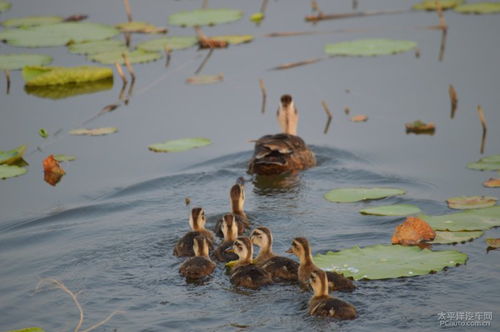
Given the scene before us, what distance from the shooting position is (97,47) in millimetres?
14195

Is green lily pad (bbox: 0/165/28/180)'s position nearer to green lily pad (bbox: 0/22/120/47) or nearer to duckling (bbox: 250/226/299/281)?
duckling (bbox: 250/226/299/281)

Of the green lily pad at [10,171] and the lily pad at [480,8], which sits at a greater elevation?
the lily pad at [480,8]

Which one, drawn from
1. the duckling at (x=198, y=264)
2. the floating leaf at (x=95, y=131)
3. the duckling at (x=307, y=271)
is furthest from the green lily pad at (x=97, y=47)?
the duckling at (x=307, y=271)

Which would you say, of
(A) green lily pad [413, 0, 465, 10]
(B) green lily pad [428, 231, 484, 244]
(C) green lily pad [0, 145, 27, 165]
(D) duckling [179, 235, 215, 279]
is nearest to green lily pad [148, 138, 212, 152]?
(C) green lily pad [0, 145, 27, 165]

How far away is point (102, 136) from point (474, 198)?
4553mm

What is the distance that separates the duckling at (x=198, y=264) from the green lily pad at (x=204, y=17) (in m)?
7.11

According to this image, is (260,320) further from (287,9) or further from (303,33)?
(287,9)

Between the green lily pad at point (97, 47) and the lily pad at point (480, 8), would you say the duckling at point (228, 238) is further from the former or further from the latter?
the lily pad at point (480, 8)

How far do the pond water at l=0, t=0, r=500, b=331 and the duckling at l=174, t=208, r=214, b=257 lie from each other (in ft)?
0.37

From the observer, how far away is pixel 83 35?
14719 millimetres

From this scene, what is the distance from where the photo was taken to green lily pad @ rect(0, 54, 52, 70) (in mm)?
13586

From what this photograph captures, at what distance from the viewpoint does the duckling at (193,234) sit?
8.48m

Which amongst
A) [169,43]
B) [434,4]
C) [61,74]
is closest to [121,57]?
[169,43]

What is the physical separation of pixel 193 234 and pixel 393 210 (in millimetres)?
1923
